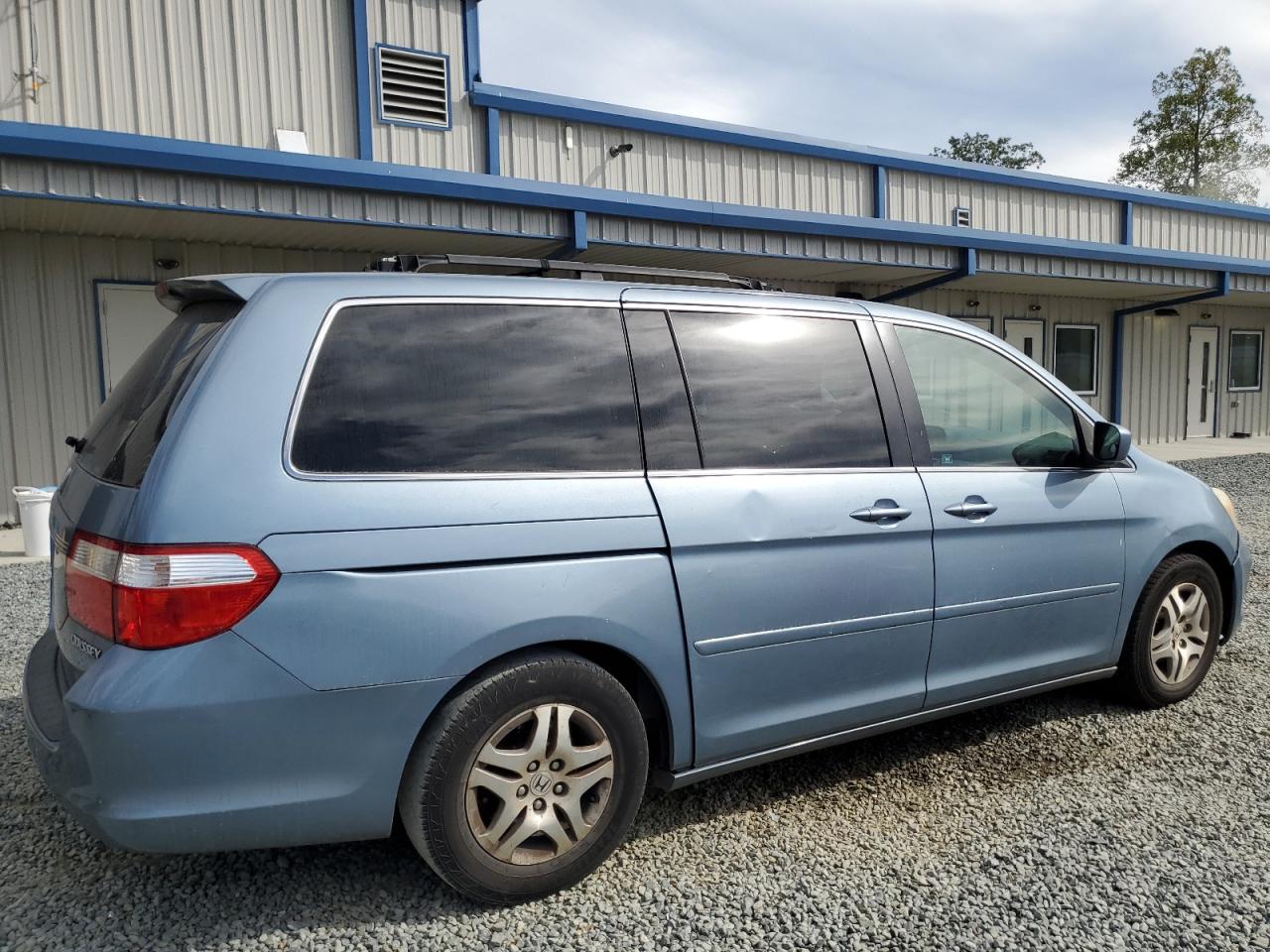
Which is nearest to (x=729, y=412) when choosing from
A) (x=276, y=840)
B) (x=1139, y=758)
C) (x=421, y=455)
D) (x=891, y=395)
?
(x=891, y=395)

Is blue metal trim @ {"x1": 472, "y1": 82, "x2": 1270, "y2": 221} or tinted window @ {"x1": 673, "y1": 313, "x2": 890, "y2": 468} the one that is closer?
tinted window @ {"x1": 673, "y1": 313, "x2": 890, "y2": 468}

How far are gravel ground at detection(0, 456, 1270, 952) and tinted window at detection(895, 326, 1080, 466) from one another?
1171 millimetres

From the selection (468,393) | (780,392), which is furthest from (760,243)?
(468,393)

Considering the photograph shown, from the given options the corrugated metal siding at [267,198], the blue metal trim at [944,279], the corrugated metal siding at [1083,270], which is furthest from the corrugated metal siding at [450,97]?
the corrugated metal siding at [1083,270]

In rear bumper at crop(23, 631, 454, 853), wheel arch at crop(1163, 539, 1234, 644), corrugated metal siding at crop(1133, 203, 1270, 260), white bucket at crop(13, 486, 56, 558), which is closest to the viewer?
rear bumper at crop(23, 631, 454, 853)

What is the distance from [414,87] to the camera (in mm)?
10945

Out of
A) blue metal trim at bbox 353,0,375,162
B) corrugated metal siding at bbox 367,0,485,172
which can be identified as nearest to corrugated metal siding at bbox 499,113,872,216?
corrugated metal siding at bbox 367,0,485,172

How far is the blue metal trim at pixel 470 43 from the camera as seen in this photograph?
11289mm

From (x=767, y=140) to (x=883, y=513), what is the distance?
37.7ft

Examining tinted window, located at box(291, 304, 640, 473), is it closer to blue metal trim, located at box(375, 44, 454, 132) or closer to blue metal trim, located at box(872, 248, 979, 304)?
blue metal trim, located at box(375, 44, 454, 132)

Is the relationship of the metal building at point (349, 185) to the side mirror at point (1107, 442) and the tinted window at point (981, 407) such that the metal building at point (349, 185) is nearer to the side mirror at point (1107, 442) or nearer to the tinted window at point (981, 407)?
the tinted window at point (981, 407)

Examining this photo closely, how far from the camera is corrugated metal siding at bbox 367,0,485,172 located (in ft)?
35.3

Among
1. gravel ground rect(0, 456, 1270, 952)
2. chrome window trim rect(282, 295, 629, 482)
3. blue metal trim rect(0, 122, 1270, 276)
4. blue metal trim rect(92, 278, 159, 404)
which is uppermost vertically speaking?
blue metal trim rect(0, 122, 1270, 276)

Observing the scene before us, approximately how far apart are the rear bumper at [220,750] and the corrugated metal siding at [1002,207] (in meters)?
14.0
